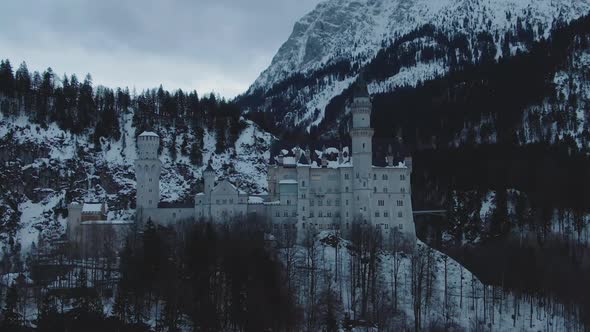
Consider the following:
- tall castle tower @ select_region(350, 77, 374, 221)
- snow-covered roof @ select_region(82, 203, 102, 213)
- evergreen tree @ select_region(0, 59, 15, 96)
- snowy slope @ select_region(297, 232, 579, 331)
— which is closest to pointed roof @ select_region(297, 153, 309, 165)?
tall castle tower @ select_region(350, 77, 374, 221)

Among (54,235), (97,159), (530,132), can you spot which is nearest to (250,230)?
(54,235)

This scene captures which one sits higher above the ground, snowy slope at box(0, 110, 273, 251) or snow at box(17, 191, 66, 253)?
snowy slope at box(0, 110, 273, 251)

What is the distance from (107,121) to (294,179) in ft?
177

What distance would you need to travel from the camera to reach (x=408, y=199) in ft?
373

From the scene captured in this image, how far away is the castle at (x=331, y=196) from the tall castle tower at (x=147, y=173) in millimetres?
6049

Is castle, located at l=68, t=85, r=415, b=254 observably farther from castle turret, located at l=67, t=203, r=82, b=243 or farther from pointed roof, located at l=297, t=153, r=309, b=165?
castle turret, located at l=67, t=203, r=82, b=243

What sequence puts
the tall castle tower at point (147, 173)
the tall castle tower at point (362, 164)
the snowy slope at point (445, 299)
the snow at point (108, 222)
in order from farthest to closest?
the tall castle tower at point (147, 173) → the snow at point (108, 222) → the tall castle tower at point (362, 164) → the snowy slope at point (445, 299)

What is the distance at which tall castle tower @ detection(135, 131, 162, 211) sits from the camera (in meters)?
119

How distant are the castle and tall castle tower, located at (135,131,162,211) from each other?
6.05m

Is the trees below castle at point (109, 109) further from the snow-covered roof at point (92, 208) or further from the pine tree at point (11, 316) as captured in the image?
the pine tree at point (11, 316)

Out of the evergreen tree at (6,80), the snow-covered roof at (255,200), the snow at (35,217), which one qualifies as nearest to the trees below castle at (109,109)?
the evergreen tree at (6,80)

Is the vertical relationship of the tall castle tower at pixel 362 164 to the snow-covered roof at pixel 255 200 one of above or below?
above

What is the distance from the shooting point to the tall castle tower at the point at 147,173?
119 meters

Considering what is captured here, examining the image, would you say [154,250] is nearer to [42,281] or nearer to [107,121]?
[42,281]
